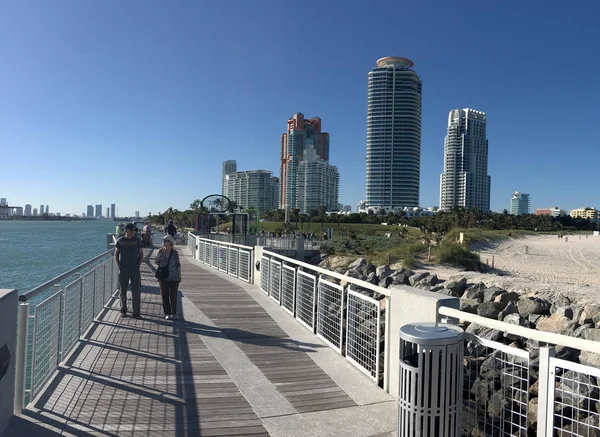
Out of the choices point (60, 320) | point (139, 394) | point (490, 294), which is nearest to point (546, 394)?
point (139, 394)

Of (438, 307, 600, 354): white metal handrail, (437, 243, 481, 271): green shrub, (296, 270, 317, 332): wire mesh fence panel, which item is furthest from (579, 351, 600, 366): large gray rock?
(437, 243, 481, 271): green shrub

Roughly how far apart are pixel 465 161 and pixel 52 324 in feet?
605

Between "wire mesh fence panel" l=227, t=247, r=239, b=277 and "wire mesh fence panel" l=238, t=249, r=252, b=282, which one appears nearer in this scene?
"wire mesh fence panel" l=238, t=249, r=252, b=282

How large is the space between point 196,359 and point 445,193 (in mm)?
185844

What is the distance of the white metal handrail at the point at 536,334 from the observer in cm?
270

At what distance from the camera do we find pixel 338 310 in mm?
7395

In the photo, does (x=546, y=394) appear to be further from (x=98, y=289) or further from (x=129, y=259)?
(x=98, y=289)

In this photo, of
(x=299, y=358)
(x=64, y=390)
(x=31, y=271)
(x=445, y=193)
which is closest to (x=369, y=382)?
(x=299, y=358)

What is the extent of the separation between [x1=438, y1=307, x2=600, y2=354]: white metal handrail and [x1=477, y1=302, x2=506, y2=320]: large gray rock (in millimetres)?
5028

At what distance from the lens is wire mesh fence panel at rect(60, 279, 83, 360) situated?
5.46 m

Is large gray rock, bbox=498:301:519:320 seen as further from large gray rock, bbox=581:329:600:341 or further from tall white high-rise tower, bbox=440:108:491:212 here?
tall white high-rise tower, bbox=440:108:491:212

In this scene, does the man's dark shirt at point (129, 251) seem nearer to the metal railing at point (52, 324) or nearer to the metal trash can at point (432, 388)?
the metal railing at point (52, 324)

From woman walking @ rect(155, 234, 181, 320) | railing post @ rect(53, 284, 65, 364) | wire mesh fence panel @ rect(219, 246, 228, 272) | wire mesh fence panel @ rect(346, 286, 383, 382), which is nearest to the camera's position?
wire mesh fence panel @ rect(346, 286, 383, 382)

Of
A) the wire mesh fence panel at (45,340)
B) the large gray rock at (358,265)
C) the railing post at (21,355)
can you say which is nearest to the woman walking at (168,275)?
the wire mesh fence panel at (45,340)
